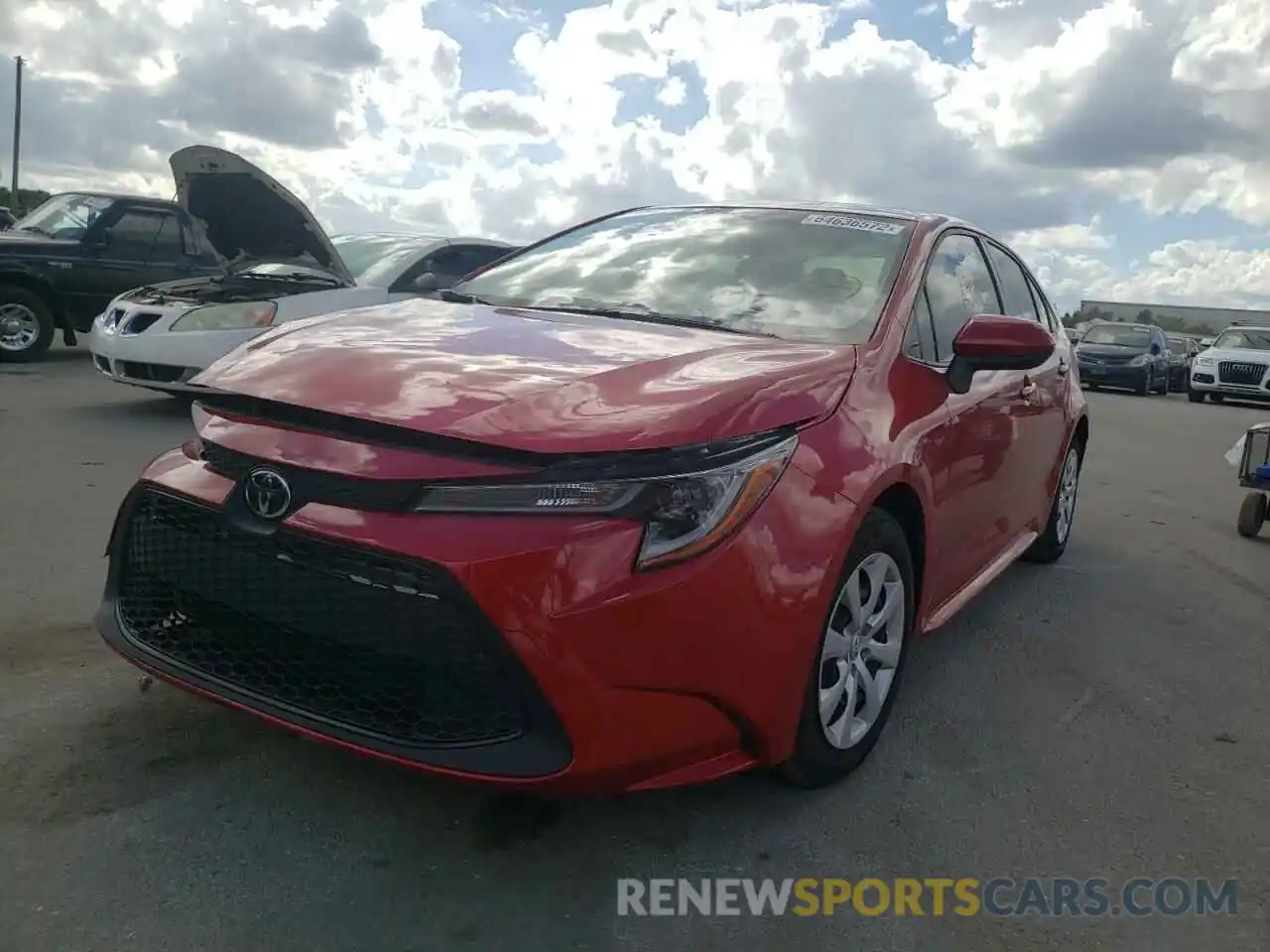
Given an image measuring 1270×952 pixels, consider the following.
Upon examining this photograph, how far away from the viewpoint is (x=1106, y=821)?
2867 millimetres

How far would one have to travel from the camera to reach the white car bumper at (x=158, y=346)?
25.3 feet

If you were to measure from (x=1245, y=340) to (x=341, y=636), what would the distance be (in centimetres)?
2369

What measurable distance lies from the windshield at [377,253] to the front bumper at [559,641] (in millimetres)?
6649

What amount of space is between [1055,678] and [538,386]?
2.41 metres

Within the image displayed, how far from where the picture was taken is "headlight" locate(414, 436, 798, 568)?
2.23m

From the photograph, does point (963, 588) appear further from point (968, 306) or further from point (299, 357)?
point (299, 357)

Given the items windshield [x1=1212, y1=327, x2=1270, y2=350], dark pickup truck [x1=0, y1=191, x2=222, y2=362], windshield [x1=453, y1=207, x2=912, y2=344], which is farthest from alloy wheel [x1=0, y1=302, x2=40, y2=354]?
windshield [x1=1212, y1=327, x2=1270, y2=350]

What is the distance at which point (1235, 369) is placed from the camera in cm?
2136

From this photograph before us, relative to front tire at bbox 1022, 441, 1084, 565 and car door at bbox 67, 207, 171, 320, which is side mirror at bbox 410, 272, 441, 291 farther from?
car door at bbox 67, 207, 171, 320

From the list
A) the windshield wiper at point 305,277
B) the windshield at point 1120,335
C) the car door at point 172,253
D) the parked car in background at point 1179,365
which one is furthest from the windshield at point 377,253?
the parked car in background at point 1179,365

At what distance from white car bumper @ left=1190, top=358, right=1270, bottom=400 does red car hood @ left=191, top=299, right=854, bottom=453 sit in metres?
21.3

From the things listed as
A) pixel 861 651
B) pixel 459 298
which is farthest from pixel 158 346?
pixel 861 651

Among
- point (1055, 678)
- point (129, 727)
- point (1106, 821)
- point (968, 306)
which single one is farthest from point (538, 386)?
point (1055, 678)

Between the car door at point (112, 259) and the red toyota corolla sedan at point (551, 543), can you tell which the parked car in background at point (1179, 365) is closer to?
the car door at point (112, 259)
